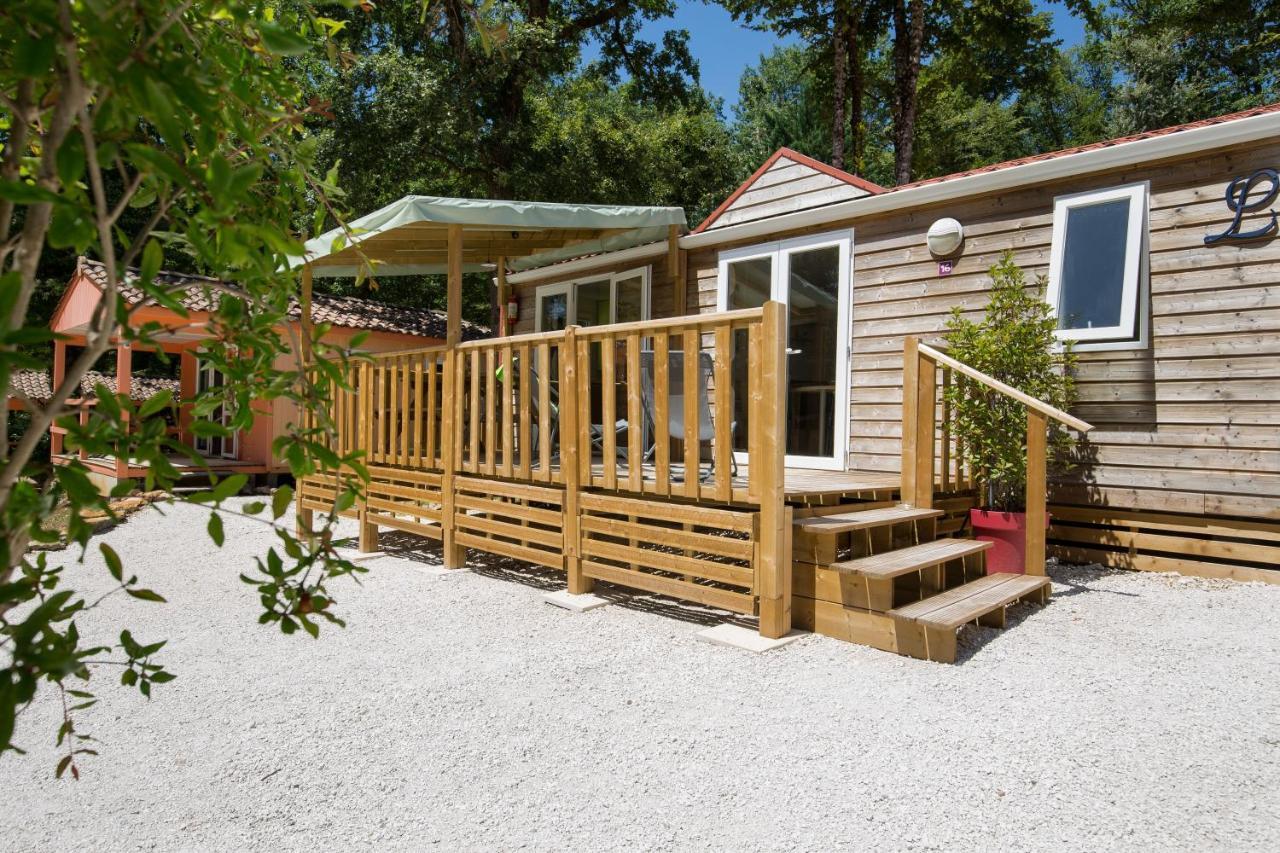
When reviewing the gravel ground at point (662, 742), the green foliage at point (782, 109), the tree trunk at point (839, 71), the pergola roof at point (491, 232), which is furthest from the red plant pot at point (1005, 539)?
the green foliage at point (782, 109)

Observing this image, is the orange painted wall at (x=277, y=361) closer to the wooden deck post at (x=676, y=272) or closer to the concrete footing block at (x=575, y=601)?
the wooden deck post at (x=676, y=272)

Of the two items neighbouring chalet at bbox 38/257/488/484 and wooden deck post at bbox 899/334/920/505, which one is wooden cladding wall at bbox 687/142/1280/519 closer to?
wooden deck post at bbox 899/334/920/505

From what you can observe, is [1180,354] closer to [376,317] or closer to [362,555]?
[362,555]

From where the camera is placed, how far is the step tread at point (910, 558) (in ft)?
11.3

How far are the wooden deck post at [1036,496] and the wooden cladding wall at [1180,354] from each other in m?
1.15

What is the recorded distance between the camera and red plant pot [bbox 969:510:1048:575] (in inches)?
187

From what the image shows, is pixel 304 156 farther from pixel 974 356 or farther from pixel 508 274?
pixel 508 274

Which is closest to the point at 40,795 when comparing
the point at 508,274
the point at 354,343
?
the point at 354,343

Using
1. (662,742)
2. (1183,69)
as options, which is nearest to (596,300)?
(662,742)

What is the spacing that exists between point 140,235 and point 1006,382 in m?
5.07

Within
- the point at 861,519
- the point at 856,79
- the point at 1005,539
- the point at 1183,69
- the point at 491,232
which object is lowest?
the point at 1005,539

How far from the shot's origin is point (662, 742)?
248cm

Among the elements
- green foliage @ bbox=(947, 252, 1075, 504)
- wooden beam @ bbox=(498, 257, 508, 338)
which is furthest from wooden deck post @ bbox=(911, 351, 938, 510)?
wooden beam @ bbox=(498, 257, 508, 338)

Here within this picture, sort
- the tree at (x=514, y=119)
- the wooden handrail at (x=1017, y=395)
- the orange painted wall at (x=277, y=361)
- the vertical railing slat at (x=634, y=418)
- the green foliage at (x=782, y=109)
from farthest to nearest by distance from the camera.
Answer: the green foliage at (x=782, y=109) < the tree at (x=514, y=119) < the orange painted wall at (x=277, y=361) < the wooden handrail at (x=1017, y=395) < the vertical railing slat at (x=634, y=418)
